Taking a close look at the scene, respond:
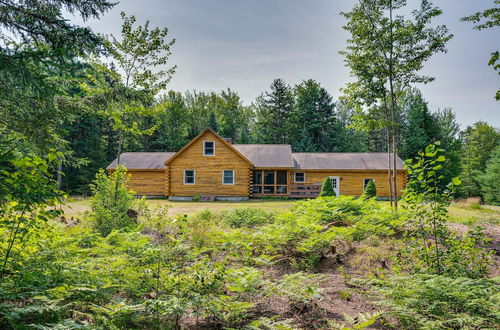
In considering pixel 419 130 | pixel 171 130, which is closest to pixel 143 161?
pixel 171 130

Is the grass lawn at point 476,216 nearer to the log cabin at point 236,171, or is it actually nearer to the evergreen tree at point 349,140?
the log cabin at point 236,171

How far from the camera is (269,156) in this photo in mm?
23984

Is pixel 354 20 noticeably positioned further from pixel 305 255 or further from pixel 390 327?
pixel 390 327

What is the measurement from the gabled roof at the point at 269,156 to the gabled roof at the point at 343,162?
3.51 feet

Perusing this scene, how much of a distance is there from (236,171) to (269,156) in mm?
3565

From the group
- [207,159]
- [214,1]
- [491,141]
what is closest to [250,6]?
[214,1]

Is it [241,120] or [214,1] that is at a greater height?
[241,120]

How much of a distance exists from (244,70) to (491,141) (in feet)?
109

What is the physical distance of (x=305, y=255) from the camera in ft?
17.8

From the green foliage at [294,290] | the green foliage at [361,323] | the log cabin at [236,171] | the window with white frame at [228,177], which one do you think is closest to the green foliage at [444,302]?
the green foliage at [361,323]

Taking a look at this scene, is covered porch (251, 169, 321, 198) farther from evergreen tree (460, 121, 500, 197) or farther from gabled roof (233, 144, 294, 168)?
Result: evergreen tree (460, 121, 500, 197)

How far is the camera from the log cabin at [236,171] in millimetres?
21969

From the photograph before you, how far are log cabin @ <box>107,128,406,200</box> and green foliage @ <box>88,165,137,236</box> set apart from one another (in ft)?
45.2

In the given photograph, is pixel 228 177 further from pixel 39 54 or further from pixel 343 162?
pixel 39 54
